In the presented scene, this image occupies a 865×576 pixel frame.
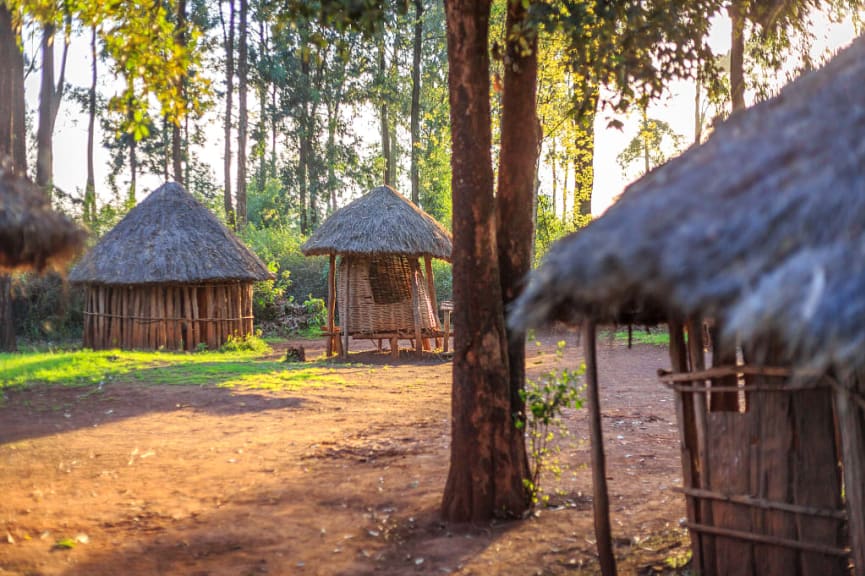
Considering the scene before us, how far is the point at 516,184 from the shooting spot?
5.90 meters

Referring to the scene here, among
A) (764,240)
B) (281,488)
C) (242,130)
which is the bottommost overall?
(281,488)

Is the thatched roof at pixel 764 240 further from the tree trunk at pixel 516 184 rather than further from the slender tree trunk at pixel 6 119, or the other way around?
the slender tree trunk at pixel 6 119

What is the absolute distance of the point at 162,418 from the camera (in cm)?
917

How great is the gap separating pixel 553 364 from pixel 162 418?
6.90 m

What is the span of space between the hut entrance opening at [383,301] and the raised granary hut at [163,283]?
8.75 ft

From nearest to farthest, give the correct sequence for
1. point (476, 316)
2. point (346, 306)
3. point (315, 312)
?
point (476, 316), point (346, 306), point (315, 312)

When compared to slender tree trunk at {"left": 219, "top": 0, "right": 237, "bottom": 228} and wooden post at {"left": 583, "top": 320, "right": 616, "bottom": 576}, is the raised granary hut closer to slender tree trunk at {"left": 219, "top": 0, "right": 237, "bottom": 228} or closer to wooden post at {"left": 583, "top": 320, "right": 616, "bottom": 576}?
slender tree trunk at {"left": 219, "top": 0, "right": 237, "bottom": 228}

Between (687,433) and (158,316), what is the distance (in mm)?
13898

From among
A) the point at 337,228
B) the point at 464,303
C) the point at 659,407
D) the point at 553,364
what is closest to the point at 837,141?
the point at 464,303

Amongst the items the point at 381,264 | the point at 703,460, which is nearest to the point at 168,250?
the point at 381,264

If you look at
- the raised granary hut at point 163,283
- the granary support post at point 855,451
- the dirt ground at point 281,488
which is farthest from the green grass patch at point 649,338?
the granary support post at point 855,451

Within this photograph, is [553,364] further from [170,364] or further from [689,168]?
[689,168]

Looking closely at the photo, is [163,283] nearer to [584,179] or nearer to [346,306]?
[346,306]

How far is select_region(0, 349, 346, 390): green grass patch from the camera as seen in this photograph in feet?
36.9
